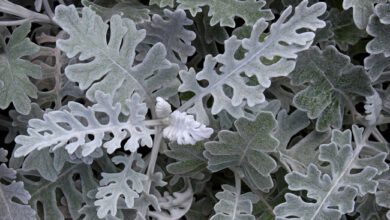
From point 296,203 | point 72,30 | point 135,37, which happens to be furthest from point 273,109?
point 72,30

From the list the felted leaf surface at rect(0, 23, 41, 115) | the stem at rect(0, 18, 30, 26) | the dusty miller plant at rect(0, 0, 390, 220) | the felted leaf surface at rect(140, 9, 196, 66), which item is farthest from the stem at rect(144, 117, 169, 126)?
the stem at rect(0, 18, 30, 26)

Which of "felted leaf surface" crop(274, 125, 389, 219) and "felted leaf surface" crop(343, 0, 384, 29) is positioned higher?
"felted leaf surface" crop(343, 0, 384, 29)

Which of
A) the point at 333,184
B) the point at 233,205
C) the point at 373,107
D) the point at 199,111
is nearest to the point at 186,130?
the point at 199,111

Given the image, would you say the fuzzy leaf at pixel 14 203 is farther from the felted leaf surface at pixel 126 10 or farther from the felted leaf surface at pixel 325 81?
the felted leaf surface at pixel 325 81

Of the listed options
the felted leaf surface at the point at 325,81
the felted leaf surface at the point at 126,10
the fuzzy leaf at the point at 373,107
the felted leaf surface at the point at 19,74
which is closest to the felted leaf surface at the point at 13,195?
the felted leaf surface at the point at 19,74

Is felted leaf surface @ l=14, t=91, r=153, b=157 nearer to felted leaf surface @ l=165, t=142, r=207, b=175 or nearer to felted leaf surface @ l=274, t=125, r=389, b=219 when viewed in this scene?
felted leaf surface @ l=165, t=142, r=207, b=175

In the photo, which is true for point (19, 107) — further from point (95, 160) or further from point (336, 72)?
point (336, 72)

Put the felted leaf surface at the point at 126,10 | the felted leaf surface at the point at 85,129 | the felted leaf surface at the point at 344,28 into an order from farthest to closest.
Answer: the felted leaf surface at the point at 344,28
the felted leaf surface at the point at 126,10
the felted leaf surface at the point at 85,129
